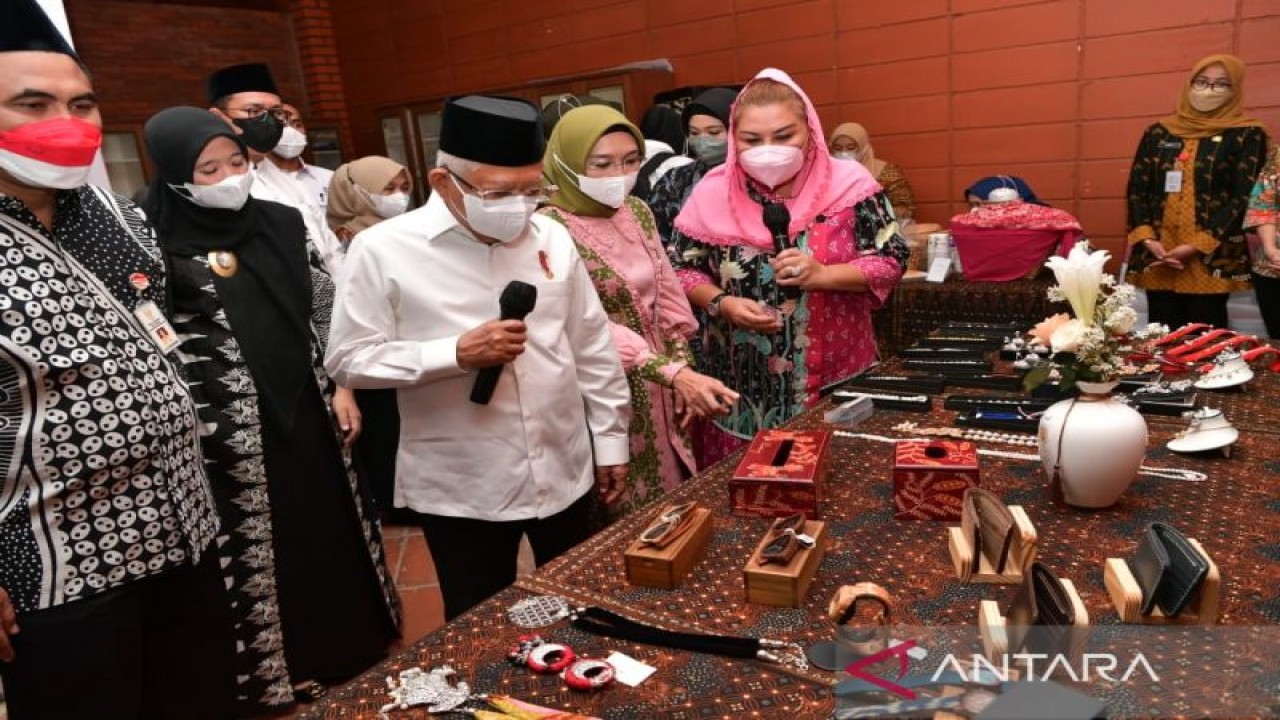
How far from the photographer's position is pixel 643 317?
7.47 ft

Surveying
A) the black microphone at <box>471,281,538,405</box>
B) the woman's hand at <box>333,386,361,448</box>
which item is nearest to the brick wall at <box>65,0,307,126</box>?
the woman's hand at <box>333,386,361,448</box>

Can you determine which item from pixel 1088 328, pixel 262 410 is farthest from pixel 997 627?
pixel 262 410

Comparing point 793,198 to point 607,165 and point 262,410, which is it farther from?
point 262,410

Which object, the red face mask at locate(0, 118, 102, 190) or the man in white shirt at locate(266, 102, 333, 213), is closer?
the red face mask at locate(0, 118, 102, 190)

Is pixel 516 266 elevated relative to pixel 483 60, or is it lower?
lower

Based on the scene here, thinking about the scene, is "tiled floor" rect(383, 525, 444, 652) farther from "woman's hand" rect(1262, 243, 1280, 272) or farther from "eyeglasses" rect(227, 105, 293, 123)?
"woman's hand" rect(1262, 243, 1280, 272)

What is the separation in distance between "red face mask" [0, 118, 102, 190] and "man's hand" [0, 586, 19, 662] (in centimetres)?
70

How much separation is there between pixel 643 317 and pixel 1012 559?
1.22 metres

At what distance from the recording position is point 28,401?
4.47 ft

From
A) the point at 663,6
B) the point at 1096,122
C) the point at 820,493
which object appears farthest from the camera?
the point at 663,6

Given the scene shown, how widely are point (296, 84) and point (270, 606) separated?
7878 mm

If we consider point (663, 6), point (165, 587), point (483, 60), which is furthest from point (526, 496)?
point (483, 60)

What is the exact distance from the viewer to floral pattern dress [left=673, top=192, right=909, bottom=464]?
2.36m

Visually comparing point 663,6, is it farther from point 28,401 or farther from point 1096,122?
point 28,401
